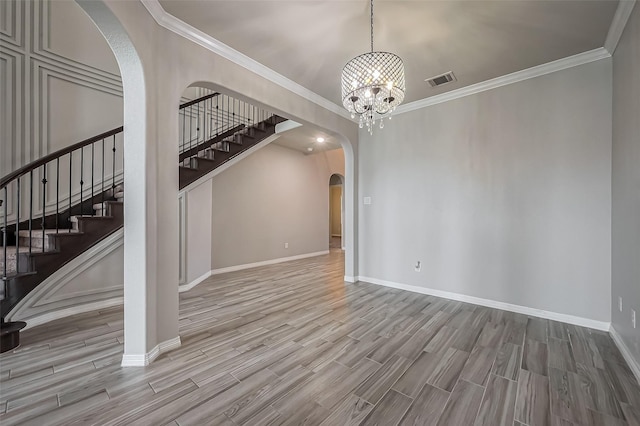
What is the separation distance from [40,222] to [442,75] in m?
5.28

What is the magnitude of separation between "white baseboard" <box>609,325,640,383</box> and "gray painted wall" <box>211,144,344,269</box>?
5322 mm

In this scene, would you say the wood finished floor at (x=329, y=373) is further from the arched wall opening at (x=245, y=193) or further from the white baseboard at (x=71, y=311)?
the arched wall opening at (x=245, y=193)

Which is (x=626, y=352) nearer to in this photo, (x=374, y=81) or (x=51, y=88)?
(x=374, y=81)

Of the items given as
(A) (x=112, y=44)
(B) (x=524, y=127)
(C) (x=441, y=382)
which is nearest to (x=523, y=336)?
(C) (x=441, y=382)

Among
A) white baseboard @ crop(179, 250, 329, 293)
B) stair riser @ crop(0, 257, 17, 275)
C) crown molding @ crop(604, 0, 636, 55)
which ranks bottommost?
white baseboard @ crop(179, 250, 329, 293)

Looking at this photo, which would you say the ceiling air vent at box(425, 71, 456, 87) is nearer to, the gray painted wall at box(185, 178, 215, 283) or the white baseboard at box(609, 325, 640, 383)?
the white baseboard at box(609, 325, 640, 383)

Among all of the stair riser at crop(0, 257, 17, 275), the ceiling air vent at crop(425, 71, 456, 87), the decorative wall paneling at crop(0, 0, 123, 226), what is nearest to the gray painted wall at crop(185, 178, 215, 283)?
the decorative wall paneling at crop(0, 0, 123, 226)

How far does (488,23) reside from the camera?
86.0 inches

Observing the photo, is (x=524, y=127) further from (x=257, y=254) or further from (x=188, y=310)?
(x=257, y=254)

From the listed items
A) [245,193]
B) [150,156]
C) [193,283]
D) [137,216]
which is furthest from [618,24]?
[193,283]

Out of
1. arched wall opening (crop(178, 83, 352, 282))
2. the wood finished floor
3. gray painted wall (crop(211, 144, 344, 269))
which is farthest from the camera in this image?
gray painted wall (crop(211, 144, 344, 269))

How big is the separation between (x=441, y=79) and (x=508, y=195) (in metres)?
1.67

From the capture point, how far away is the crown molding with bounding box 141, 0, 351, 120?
2039mm

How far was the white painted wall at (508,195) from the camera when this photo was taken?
2588 mm
